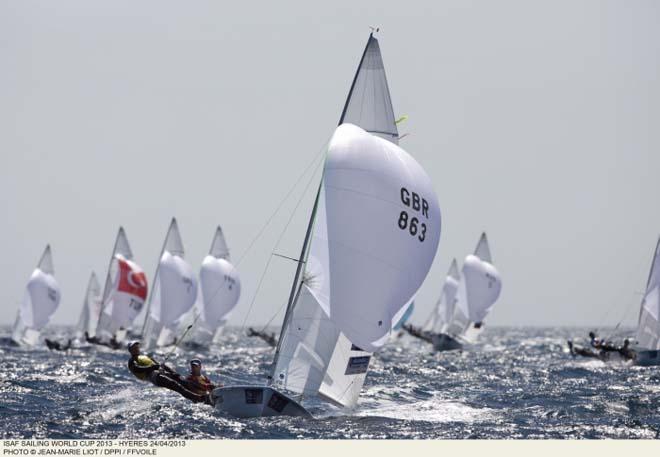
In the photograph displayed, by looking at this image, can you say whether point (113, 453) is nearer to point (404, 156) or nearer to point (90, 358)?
point (404, 156)

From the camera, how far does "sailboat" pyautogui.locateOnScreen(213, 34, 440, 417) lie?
19.2 m

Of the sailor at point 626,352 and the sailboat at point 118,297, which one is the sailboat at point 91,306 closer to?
the sailboat at point 118,297

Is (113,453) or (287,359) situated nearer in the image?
(113,453)

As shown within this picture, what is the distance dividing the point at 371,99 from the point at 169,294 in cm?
3167

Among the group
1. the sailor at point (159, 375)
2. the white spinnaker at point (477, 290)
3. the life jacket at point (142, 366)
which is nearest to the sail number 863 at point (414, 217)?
the sailor at point (159, 375)

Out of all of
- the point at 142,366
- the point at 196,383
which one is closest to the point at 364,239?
the point at 196,383

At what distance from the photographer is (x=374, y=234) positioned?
63.5 ft

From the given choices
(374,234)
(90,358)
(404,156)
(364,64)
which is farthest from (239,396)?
(90,358)

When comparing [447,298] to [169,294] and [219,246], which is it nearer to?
[219,246]

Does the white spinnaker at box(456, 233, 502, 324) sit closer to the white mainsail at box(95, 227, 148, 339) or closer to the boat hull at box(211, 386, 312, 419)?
the white mainsail at box(95, 227, 148, 339)

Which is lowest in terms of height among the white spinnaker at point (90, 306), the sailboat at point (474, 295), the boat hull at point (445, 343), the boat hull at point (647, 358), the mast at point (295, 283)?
the white spinnaker at point (90, 306)

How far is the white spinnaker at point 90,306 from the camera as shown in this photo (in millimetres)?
65688

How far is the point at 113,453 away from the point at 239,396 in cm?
481

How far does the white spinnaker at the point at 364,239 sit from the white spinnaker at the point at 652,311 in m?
24.5
